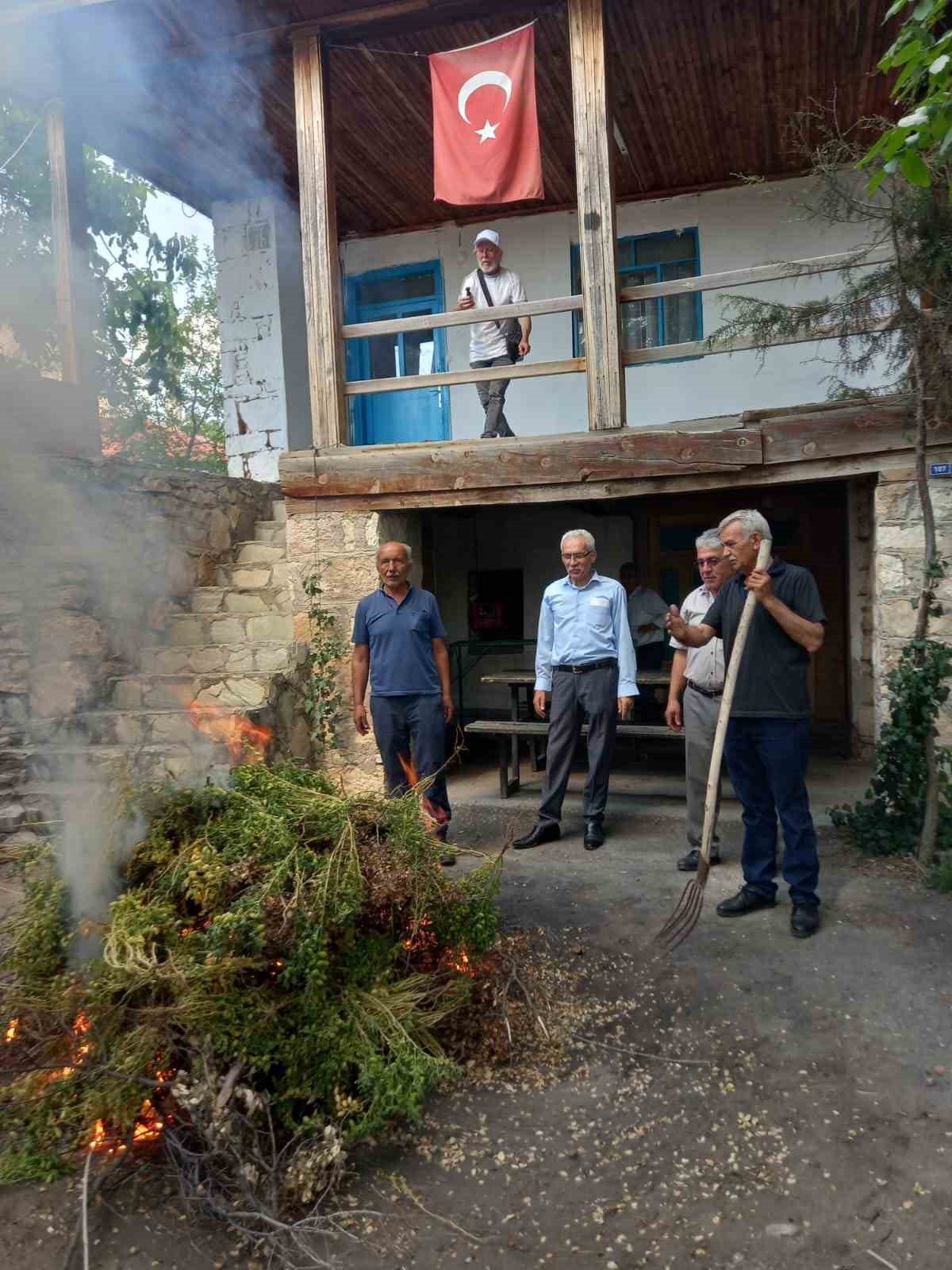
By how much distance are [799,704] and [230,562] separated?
5.36m

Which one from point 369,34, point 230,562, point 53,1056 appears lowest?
point 53,1056

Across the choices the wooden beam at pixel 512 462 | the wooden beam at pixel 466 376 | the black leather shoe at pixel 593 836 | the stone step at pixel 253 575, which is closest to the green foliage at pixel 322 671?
the stone step at pixel 253 575

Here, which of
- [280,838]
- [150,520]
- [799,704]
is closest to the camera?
[280,838]

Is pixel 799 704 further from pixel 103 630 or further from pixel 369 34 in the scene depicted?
pixel 369 34

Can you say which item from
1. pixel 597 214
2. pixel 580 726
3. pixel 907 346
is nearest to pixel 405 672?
pixel 580 726

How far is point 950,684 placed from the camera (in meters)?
5.75

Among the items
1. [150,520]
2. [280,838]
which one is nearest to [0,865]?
[280,838]

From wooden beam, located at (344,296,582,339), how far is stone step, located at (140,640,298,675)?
257 cm

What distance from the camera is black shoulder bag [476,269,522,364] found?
7231 millimetres

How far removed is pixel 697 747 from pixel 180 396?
1370cm

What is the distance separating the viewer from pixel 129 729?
6.45 metres

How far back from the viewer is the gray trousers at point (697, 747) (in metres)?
5.17

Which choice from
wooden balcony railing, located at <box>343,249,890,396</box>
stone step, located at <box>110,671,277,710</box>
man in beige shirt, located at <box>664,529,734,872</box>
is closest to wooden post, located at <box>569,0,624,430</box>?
wooden balcony railing, located at <box>343,249,890,396</box>

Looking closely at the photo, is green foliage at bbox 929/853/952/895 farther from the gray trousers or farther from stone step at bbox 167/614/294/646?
stone step at bbox 167/614/294/646
